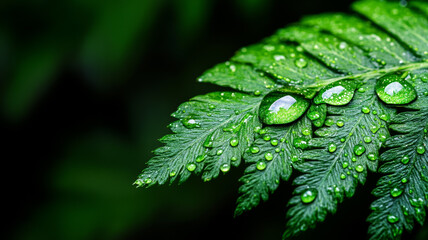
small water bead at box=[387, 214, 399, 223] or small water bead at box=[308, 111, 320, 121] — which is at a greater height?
small water bead at box=[308, 111, 320, 121]

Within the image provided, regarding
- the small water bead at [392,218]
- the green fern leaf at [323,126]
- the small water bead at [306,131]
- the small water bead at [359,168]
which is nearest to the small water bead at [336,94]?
the green fern leaf at [323,126]

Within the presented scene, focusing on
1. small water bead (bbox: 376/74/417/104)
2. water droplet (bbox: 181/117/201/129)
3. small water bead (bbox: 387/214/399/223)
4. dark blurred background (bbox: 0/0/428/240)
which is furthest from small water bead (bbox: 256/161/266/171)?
dark blurred background (bbox: 0/0/428/240)

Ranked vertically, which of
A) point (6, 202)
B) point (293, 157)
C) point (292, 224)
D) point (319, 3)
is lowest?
point (6, 202)

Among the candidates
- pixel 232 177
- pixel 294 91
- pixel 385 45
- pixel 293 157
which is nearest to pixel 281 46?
pixel 294 91

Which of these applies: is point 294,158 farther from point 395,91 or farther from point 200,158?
point 395,91

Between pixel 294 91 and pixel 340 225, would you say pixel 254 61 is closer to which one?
pixel 294 91

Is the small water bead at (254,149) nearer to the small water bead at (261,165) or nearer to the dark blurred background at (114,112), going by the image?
the small water bead at (261,165)

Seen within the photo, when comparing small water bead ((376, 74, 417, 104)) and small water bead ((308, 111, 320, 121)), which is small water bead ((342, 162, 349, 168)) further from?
small water bead ((376, 74, 417, 104))
